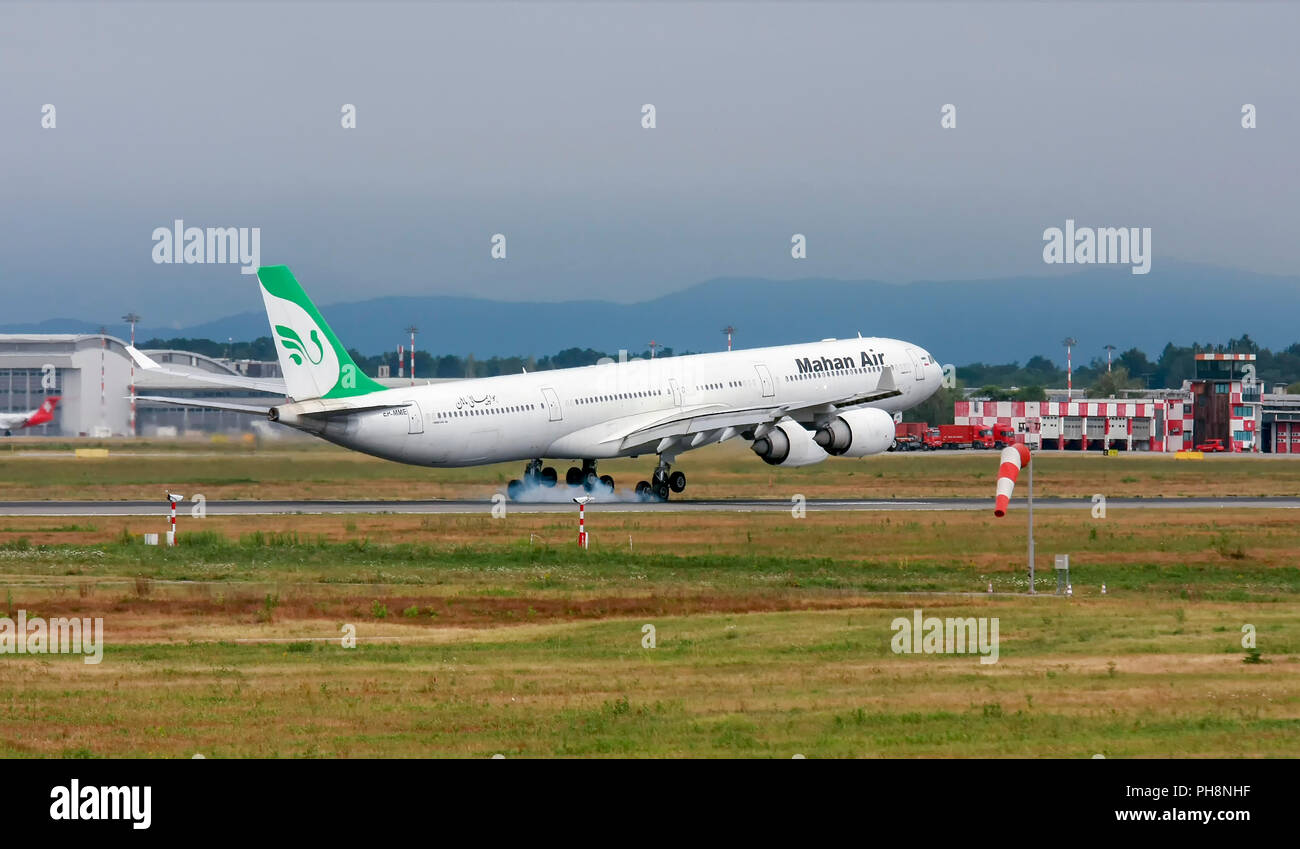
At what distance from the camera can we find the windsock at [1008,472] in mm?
33344

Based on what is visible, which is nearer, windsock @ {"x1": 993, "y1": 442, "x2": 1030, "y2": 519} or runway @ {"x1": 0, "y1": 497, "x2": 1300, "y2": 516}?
windsock @ {"x1": 993, "y1": 442, "x2": 1030, "y2": 519}

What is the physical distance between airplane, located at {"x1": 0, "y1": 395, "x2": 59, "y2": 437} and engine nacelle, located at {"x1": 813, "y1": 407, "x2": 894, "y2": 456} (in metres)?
43.8

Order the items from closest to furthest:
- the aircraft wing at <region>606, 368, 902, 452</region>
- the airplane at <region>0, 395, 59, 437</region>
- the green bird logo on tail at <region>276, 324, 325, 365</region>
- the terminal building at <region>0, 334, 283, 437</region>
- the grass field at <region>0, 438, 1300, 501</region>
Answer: the green bird logo on tail at <region>276, 324, 325, 365</region> → the aircraft wing at <region>606, 368, 902, 452</region> → the grass field at <region>0, 438, 1300, 501</region> → the terminal building at <region>0, 334, 283, 437</region> → the airplane at <region>0, 395, 59, 437</region>

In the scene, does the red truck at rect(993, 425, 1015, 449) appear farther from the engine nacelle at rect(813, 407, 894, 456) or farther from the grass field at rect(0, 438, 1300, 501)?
the engine nacelle at rect(813, 407, 894, 456)

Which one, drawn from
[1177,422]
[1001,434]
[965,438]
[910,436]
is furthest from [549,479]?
[1177,422]

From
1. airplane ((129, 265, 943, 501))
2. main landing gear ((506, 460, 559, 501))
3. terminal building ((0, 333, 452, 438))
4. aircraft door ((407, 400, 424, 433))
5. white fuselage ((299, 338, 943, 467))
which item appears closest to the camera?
airplane ((129, 265, 943, 501))

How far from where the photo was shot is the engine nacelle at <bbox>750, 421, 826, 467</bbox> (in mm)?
59719

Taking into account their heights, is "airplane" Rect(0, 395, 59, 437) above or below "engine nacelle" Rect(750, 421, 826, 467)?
above

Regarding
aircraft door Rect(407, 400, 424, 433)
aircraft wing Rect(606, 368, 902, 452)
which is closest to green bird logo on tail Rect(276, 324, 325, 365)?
aircraft door Rect(407, 400, 424, 433)

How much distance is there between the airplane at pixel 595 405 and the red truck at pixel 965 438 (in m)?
74.2

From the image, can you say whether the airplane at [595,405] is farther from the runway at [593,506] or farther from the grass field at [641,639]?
the grass field at [641,639]

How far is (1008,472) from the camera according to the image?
111 feet
